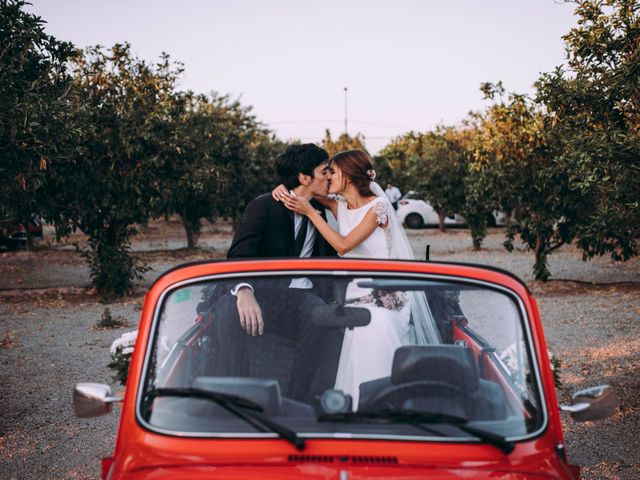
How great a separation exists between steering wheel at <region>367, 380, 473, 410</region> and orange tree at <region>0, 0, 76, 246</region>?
259 inches

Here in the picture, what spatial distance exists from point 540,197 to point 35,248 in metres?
15.8

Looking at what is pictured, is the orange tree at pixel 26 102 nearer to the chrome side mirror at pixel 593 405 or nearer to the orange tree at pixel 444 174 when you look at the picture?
the chrome side mirror at pixel 593 405

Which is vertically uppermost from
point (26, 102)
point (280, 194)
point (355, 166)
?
point (26, 102)

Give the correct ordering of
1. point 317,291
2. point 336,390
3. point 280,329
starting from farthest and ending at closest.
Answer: point 280,329 → point 317,291 → point 336,390

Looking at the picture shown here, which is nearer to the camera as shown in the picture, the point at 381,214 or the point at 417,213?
the point at 381,214

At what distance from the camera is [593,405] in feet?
8.52

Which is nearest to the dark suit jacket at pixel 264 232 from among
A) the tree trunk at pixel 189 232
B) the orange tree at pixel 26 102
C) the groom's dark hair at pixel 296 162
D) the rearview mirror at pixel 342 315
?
the groom's dark hair at pixel 296 162

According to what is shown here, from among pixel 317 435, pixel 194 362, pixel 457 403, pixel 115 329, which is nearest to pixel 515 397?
pixel 457 403

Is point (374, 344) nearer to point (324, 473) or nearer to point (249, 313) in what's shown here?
point (249, 313)

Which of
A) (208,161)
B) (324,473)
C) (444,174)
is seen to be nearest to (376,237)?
(324,473)

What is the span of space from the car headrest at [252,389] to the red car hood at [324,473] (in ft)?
0.89

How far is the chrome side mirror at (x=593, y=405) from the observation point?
2.60 meters

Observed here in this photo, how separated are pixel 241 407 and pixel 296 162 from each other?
8.42 ft

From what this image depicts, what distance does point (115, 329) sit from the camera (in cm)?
1129
